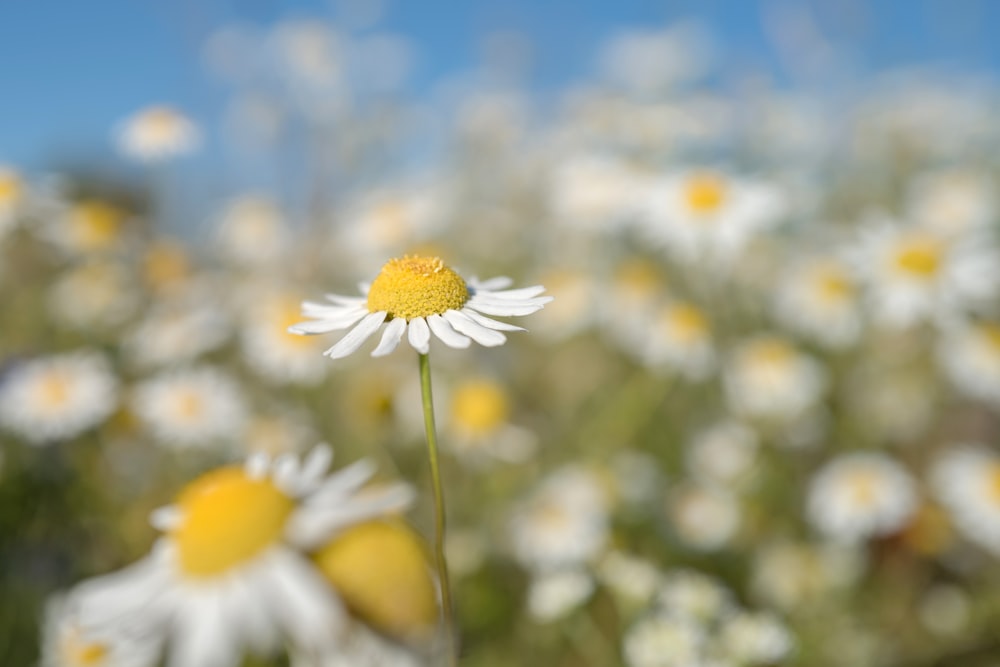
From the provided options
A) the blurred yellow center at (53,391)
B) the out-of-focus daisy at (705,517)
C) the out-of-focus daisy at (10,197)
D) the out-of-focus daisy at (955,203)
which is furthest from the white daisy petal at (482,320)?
the out-of-focus daisy at (955,203)

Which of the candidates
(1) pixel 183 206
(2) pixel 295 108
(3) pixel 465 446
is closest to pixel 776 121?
(2) pixel 295 108

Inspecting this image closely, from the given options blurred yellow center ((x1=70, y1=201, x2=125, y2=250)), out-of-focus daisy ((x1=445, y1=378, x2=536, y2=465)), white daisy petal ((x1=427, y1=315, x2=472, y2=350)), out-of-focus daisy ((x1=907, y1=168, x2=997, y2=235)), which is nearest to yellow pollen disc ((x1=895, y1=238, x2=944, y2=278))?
out-of-focus daisy ((x1=907, y1=168, x2=997, y2=235))

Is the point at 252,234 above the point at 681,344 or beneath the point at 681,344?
above

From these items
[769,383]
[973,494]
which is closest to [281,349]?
[769,383]

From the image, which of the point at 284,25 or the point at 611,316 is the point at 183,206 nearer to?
the point at 284,25

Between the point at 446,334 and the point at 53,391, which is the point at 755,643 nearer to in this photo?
the point at 446,334

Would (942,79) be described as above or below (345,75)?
above

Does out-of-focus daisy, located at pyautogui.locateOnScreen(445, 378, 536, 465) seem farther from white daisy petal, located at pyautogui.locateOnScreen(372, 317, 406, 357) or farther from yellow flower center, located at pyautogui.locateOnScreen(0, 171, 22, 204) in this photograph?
yellow flower center, located at pyautogui.locateOnScreen(0, 171, 22, 204)
